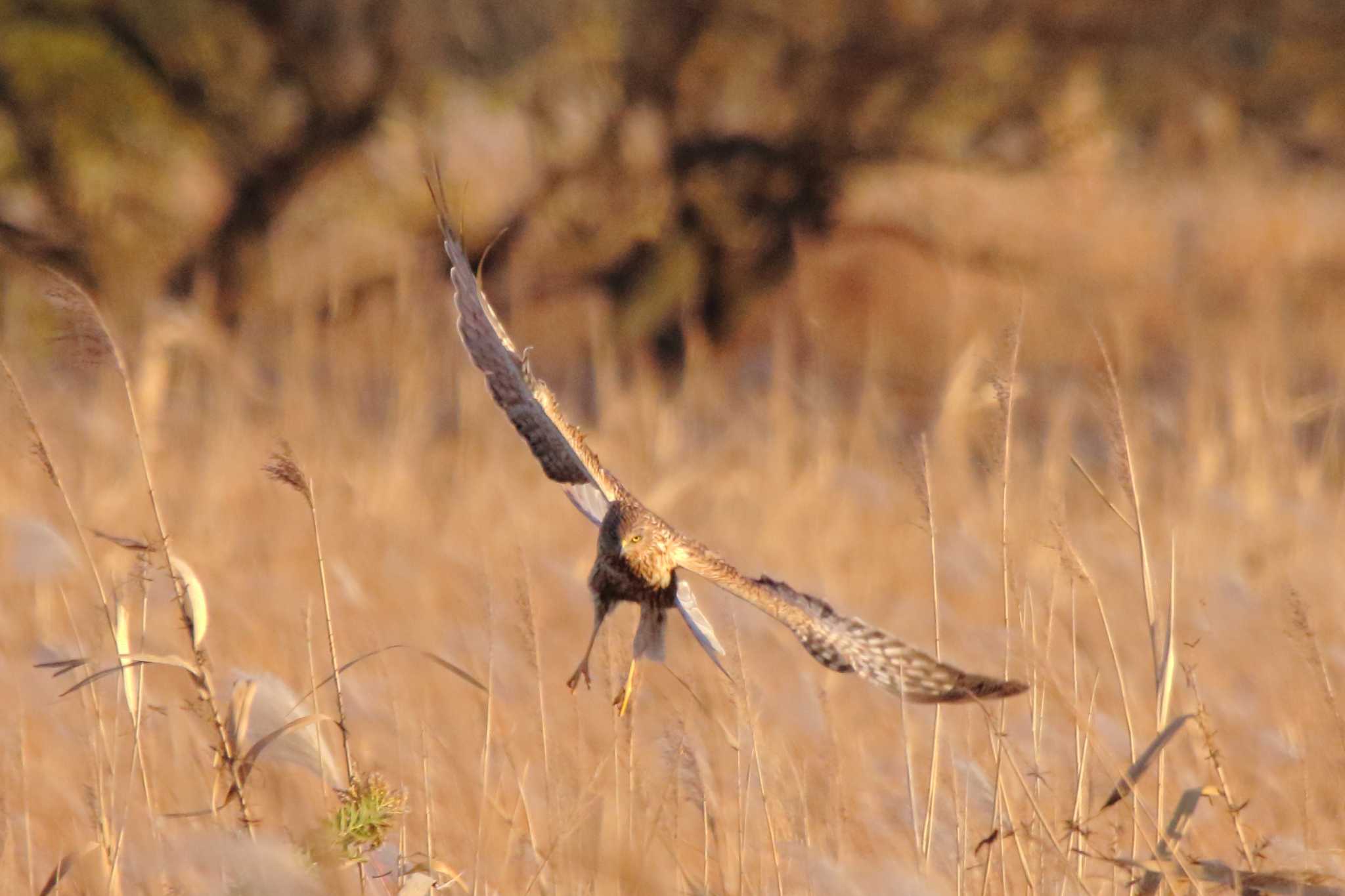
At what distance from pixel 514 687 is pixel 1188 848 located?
1.32 m

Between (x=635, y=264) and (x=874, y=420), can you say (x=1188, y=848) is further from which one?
(x=635, y=264)

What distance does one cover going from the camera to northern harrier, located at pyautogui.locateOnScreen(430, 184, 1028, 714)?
1.58 metres

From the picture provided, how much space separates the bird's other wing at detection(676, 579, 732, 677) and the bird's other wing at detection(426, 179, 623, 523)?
131 mm

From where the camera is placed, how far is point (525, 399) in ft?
5.95

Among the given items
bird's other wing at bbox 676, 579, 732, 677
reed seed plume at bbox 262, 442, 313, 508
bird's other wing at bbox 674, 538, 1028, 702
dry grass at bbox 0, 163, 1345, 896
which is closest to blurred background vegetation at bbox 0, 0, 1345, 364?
dry grass at bbox 0, 163, 1345, 896

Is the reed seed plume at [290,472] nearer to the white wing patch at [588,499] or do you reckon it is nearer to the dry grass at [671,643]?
the dry grass at [671,643]

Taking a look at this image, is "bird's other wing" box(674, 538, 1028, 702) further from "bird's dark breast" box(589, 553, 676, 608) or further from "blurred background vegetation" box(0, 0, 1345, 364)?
"blurred background vegetation" box(0, 0, 1345, 364)

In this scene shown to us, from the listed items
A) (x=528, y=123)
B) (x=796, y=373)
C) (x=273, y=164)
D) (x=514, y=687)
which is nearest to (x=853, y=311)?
(x=796, y=373)

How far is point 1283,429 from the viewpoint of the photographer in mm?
5285

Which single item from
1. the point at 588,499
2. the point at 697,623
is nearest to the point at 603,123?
the point at 588,499

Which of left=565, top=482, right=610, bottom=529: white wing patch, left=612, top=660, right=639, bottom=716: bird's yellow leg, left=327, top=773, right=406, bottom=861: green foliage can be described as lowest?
left=327, top=773, right=406, bottom=861: green foliage

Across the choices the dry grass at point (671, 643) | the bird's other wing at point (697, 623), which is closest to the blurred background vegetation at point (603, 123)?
the dry grass at point (671, 643)

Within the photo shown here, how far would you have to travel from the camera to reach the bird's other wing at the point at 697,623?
5.62 feet

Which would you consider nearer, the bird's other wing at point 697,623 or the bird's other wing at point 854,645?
the bird's other wing at point 854,645
